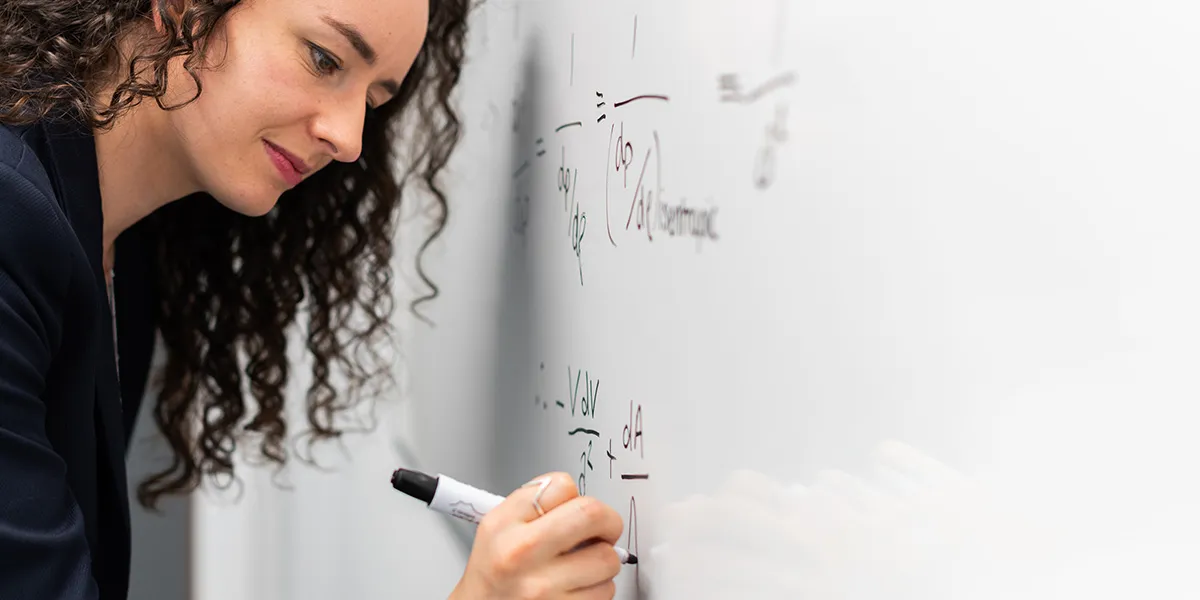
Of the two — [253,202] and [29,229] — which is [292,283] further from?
[29,229]

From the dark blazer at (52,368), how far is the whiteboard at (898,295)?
0.29m

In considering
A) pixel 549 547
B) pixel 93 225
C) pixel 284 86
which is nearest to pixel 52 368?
pixel 93 225

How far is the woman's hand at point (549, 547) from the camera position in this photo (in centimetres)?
53

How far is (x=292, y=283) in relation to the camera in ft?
3.26

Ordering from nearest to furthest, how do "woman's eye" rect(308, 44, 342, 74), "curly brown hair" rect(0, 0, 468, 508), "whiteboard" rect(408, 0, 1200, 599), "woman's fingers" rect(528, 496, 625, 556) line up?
"whiteboard" rect(408, 0, 1200, 599), "woman's fingers" rect(528, 496, 625, 556), "woman's eye" rect(308, 44, 342, 74), "curly brown hair" rect(0, 0, 468, 508)

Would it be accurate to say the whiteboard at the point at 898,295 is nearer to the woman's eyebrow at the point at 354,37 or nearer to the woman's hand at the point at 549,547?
the woman's hand at the point at 549,547

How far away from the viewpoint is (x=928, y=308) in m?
0.29

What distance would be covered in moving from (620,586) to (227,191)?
0.36 m

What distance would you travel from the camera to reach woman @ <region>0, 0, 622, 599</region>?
54 centimetres

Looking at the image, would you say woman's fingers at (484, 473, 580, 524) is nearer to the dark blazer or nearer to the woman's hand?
the woman's hand

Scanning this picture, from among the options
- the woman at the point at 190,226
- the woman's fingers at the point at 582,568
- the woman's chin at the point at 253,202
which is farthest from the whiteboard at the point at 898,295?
the woman's chin at the point at 253,202

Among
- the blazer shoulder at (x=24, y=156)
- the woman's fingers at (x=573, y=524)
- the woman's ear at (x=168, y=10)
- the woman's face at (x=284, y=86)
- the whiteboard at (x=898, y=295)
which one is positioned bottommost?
the woman's fingers at (x=573, y=524)

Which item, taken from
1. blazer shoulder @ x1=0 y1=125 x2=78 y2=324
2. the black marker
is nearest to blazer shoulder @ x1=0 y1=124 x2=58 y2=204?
blazer shoulder @ x1=0 y1=125 x2=78 y2=324

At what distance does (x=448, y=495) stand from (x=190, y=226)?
1.65 ft
